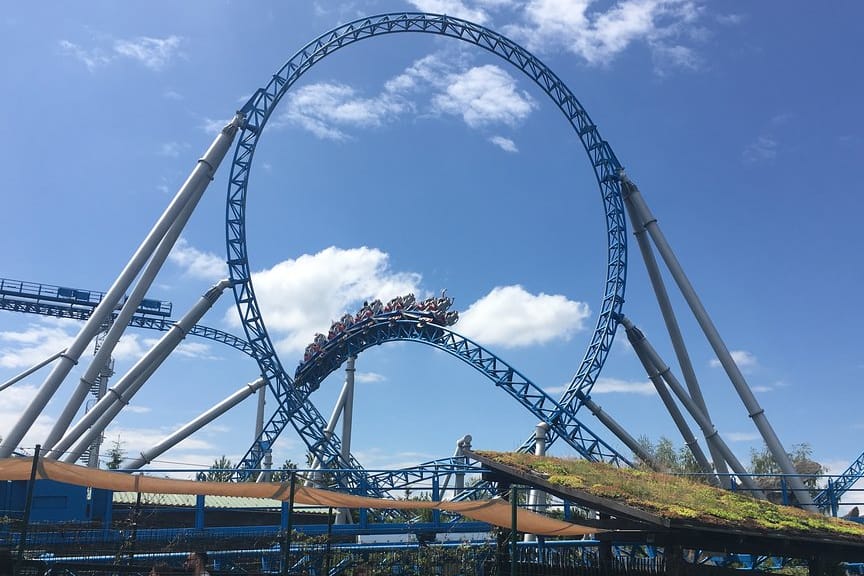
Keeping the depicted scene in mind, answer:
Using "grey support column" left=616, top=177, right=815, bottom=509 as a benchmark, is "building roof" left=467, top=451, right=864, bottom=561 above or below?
below

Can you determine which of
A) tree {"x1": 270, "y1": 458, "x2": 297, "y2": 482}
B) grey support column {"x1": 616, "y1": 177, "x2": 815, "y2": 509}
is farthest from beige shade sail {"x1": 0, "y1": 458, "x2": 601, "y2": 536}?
grey support column {"x1": 616, "y1": 177, "x2": 815, "y2": 509}

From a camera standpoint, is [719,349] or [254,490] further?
[719,349]

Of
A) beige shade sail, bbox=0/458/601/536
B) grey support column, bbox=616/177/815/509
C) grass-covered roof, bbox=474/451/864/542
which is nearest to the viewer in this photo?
grass-covered roof, bbox=474/451/864/542

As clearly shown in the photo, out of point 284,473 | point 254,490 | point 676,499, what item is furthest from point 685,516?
point 284,473

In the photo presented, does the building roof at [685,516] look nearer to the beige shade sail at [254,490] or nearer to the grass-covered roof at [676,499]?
the grass-covered roof at [676,499]

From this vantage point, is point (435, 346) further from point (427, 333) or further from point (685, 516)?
point (685, 516)

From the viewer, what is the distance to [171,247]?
920 inches

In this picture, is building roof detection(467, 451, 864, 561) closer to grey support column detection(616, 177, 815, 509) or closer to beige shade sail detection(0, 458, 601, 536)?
beige shade sail detection(0, 458, 601, 536)

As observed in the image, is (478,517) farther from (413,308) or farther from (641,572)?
(413,308)

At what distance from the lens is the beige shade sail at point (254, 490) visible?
9.95 metres

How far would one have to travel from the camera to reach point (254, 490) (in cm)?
1045

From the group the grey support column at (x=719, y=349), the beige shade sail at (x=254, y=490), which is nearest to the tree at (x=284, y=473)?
the beige shade sail at (x=254, y=490)

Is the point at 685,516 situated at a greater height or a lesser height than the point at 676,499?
lesser

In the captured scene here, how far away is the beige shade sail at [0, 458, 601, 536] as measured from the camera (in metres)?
9.95
